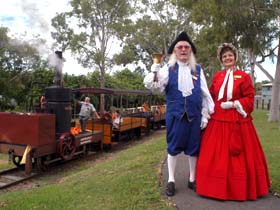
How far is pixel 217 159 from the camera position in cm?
434

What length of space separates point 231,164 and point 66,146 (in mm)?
7480

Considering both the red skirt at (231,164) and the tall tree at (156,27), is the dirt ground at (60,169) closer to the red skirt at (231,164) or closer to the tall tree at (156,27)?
the red skirt at (231,164)

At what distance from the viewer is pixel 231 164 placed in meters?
4.33

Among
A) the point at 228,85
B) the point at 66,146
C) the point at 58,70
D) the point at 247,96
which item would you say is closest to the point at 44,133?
the point at 66,146

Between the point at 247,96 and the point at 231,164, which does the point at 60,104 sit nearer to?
the point at 247,96

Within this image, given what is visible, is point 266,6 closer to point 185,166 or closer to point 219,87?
point 185,166

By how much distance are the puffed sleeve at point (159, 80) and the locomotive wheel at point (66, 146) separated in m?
6.86

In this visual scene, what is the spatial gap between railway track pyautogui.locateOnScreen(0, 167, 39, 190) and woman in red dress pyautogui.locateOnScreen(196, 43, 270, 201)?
570 centimetres

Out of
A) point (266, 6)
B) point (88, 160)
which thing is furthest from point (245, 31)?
point (88, 160)

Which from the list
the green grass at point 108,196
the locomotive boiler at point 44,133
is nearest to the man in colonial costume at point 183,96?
the green grass at point 108,196

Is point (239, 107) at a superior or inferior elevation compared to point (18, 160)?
superior

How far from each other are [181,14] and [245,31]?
16.7 m

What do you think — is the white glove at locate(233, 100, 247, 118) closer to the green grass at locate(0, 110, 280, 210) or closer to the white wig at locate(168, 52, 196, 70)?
the white wig at locate(168, 52, 196, 70)

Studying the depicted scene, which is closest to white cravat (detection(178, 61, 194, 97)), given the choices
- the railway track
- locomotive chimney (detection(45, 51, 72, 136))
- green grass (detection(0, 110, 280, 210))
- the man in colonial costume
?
the man in colonial costume
